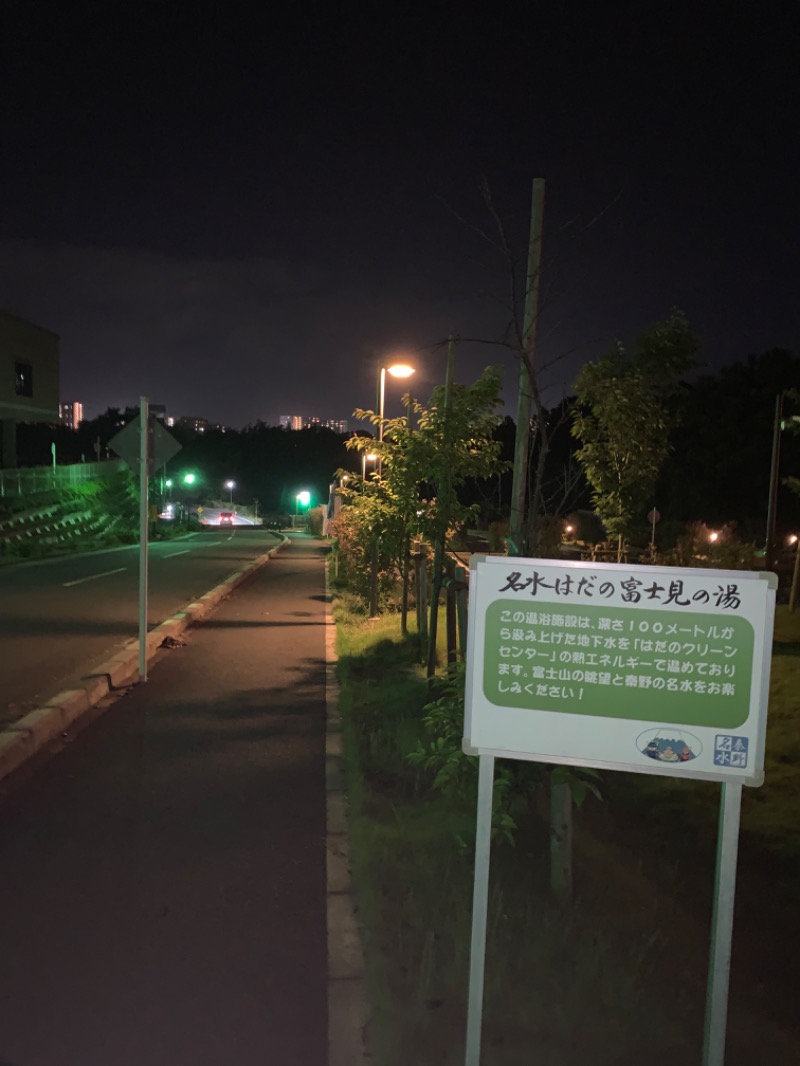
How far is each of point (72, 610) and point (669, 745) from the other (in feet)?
45.8

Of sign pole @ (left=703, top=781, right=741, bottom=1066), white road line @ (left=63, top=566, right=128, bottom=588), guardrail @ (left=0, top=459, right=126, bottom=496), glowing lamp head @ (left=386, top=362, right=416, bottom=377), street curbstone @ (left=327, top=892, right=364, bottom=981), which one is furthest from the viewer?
guardrail @ (left=0, top=459, right=126, bottom=496)

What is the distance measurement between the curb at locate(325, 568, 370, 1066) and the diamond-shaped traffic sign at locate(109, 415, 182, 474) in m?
4.45

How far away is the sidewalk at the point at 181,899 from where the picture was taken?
3.19m

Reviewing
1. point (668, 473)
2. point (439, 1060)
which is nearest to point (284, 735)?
point (439, 1060)

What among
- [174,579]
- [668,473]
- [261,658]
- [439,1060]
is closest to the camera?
[439,1060]

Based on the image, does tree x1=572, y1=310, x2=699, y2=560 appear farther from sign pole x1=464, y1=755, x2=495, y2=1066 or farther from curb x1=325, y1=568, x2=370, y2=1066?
sign pole x1=464, y1=755, x2=495, y2=1066

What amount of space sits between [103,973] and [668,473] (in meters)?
41.1

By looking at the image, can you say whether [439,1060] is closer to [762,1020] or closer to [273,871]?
[762,1020]

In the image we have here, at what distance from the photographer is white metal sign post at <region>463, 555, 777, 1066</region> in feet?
8.63

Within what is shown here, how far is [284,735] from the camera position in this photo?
734 centimetres

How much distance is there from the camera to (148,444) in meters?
9.04

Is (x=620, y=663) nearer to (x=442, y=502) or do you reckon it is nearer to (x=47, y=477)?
(x=442, y=502)

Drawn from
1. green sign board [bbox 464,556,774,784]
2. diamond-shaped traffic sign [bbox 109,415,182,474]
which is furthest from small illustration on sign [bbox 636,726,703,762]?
diamond-shaped traffic sign [bbox 109,415,182,474]

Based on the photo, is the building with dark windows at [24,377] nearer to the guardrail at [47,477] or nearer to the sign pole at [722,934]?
the guardrail at [47,477]
